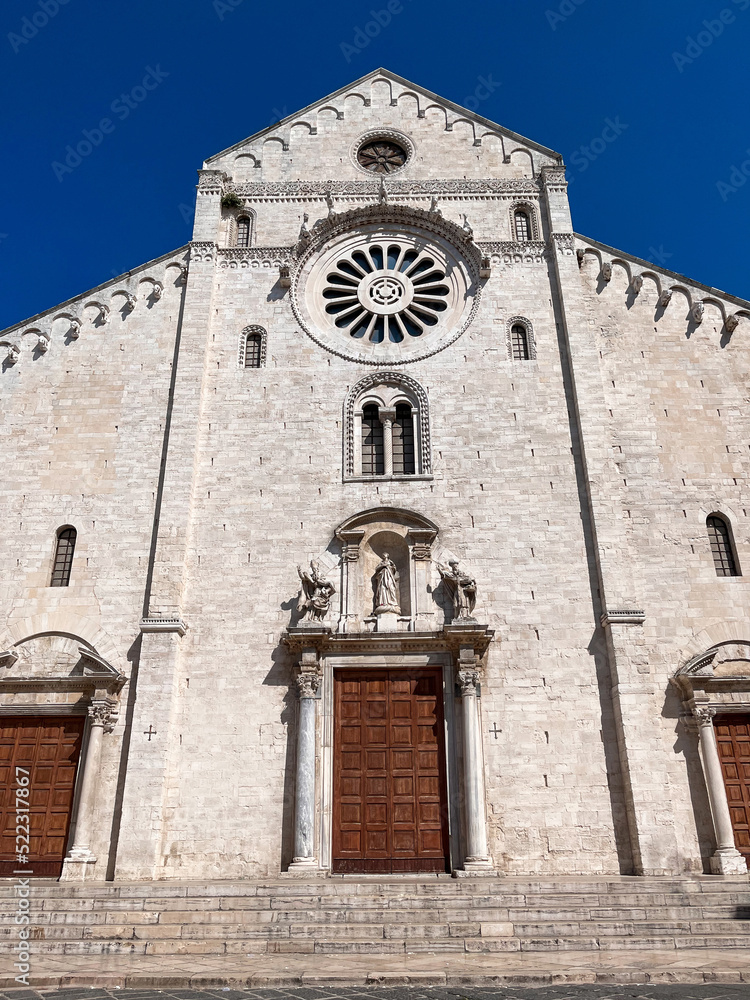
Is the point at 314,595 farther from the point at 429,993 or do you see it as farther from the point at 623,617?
the point at 429,993

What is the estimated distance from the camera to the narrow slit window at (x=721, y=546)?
1564 cm

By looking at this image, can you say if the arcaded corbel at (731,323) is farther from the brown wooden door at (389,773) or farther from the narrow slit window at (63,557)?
the narrow slit window at (63,557)

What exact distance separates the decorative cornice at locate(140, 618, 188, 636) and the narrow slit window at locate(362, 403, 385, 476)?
5099mm

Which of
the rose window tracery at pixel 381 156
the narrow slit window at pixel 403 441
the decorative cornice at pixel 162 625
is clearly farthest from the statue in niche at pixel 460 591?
the rose window tracery at pixel 381 156

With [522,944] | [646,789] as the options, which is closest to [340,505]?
[646,789]

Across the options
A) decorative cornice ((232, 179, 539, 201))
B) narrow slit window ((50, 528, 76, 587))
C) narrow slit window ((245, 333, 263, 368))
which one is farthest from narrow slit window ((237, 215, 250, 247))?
narrow slit window ((50, 528, 76, 587))

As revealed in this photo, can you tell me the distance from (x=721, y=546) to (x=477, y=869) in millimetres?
8086

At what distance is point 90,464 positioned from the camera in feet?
55.7

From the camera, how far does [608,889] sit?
37.7 feet

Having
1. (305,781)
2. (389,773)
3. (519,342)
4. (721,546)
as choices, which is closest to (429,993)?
(305,781)

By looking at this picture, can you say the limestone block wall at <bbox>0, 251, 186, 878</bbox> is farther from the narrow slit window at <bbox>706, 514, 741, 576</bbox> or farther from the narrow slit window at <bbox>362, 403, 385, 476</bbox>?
the narrow slit window at <bbox>706, 514, 741, 576</bbox>

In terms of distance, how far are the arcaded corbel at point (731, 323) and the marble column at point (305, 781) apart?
12141 mm

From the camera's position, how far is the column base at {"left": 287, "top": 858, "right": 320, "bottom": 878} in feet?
43.3

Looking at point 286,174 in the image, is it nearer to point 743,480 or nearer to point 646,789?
point 743,480
